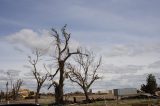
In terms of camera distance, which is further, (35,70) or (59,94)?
(35,70)

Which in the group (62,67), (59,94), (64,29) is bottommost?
(59,94)

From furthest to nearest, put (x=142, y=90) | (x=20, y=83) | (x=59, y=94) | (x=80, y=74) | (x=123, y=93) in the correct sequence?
(x=20, y=83), (x=142, y=90), (x=123, y=93), (x=80, y=74), (x=59, y=94)

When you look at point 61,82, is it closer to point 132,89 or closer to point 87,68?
point 87,68

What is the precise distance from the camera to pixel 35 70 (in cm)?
8044

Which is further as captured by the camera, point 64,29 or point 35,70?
point 35,70

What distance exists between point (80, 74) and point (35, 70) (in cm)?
952

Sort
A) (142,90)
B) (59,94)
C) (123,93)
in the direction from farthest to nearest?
(142,90), (123,93), (59,94)

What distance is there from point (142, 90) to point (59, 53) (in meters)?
39.5

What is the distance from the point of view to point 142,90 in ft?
322

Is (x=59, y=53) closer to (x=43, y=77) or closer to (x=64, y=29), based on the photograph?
(x=64, y=29)

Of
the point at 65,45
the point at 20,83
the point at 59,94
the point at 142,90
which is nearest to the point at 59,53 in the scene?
the point at 65,45

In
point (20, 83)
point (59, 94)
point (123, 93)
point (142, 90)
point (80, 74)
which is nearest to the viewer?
point (59, 94)

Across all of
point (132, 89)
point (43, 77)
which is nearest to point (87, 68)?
point (43, 77)

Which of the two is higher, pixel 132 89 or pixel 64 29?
pixel 64 29
